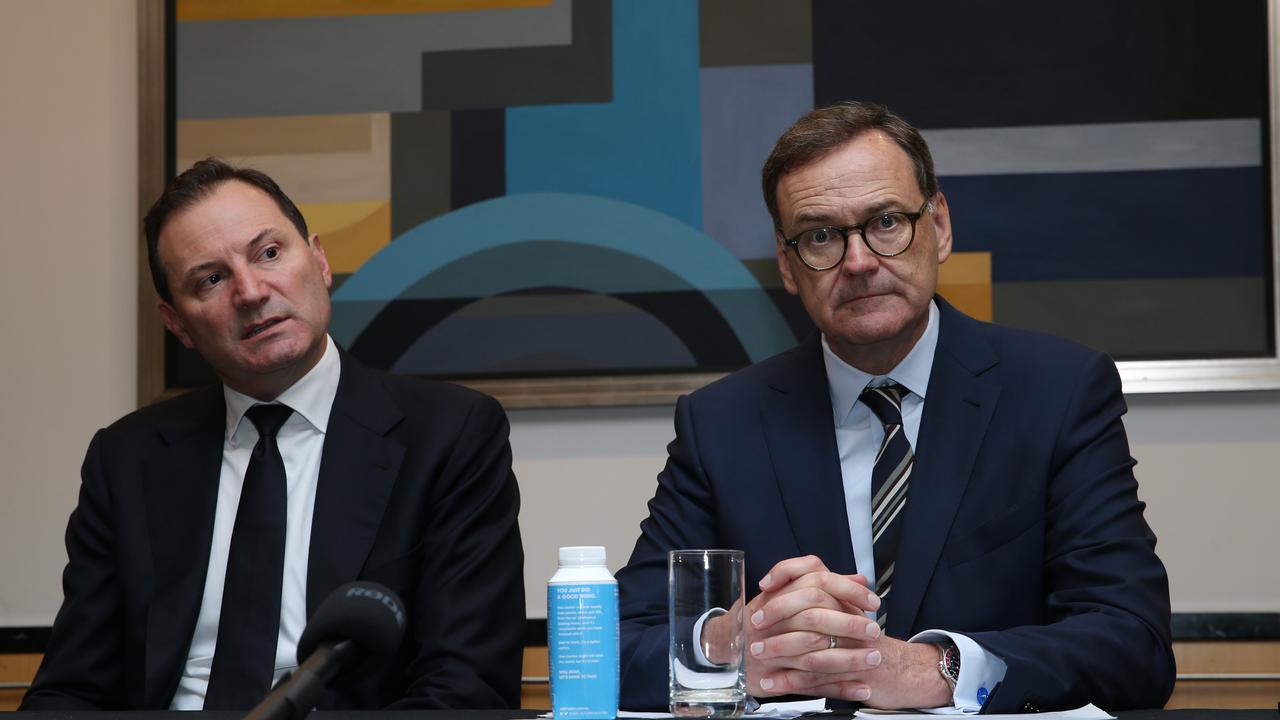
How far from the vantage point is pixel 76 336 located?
3002 millimetres

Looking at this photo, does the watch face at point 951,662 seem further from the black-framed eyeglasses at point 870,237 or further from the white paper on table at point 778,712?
the black-framed eyeglasses at point 870,237

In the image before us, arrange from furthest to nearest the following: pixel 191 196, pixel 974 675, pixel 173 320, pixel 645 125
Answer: pixel 645 125 < pixel 173 320 < pixel 191 196 < pixel 974 675

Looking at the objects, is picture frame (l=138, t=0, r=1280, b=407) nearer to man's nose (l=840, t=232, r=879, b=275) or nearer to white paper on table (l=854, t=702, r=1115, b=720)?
man's nose (l=840, t=232, r=879, b=275)

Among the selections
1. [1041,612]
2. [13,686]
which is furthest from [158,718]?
[13,686]

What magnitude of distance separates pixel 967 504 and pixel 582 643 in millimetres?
843

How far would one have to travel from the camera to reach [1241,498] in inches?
106

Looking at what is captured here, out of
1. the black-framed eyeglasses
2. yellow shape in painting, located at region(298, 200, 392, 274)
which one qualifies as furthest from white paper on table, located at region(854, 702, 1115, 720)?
yellow shape in painting, located at region(298, 200, 392, 274)

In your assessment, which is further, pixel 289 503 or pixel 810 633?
pixel 289 503

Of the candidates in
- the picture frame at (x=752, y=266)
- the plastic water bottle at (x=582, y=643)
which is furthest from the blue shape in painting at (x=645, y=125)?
the plastic water bottle at (x=582, y=643)

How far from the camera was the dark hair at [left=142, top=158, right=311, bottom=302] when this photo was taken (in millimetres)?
2354

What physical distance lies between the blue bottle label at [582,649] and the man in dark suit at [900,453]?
30 cm

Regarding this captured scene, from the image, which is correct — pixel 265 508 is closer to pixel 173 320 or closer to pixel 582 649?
pixel 173 320

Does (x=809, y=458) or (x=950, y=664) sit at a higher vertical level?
(x=809, y=458)

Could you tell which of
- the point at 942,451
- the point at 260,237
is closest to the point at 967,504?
the point at 942,451
